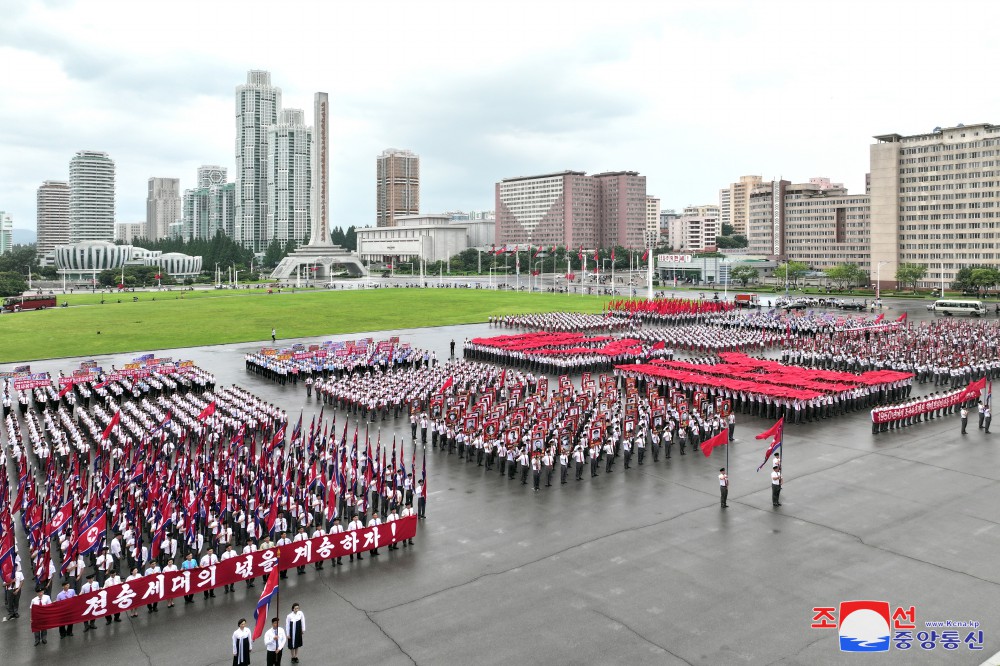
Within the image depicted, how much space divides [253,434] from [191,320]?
4280cm

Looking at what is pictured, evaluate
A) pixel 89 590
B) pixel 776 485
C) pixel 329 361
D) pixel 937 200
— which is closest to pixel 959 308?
pixel 937 200

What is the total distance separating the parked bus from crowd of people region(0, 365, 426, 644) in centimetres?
6310

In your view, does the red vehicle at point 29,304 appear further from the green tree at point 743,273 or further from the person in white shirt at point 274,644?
the green tree at point 743,273

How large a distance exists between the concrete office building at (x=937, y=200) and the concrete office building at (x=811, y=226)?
2609 centimetres

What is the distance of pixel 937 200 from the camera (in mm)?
110875

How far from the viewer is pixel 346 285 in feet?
406

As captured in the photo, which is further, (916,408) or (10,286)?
(10,286)

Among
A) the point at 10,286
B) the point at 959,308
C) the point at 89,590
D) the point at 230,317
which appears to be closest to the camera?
the point at 89,590

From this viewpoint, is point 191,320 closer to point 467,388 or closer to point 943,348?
point 467,388

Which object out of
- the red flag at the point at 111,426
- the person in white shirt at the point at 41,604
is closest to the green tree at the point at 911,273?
the red flag at the point at 111,426

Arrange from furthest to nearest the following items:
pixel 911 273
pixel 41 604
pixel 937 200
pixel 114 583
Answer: pixel 937 200 → pixel 911 273 → pixel 114 583 → pixel 41 604

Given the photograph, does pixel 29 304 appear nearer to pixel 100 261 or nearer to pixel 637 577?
pixel 637 577

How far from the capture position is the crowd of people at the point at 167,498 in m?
13.7

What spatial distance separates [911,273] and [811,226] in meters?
51.0
